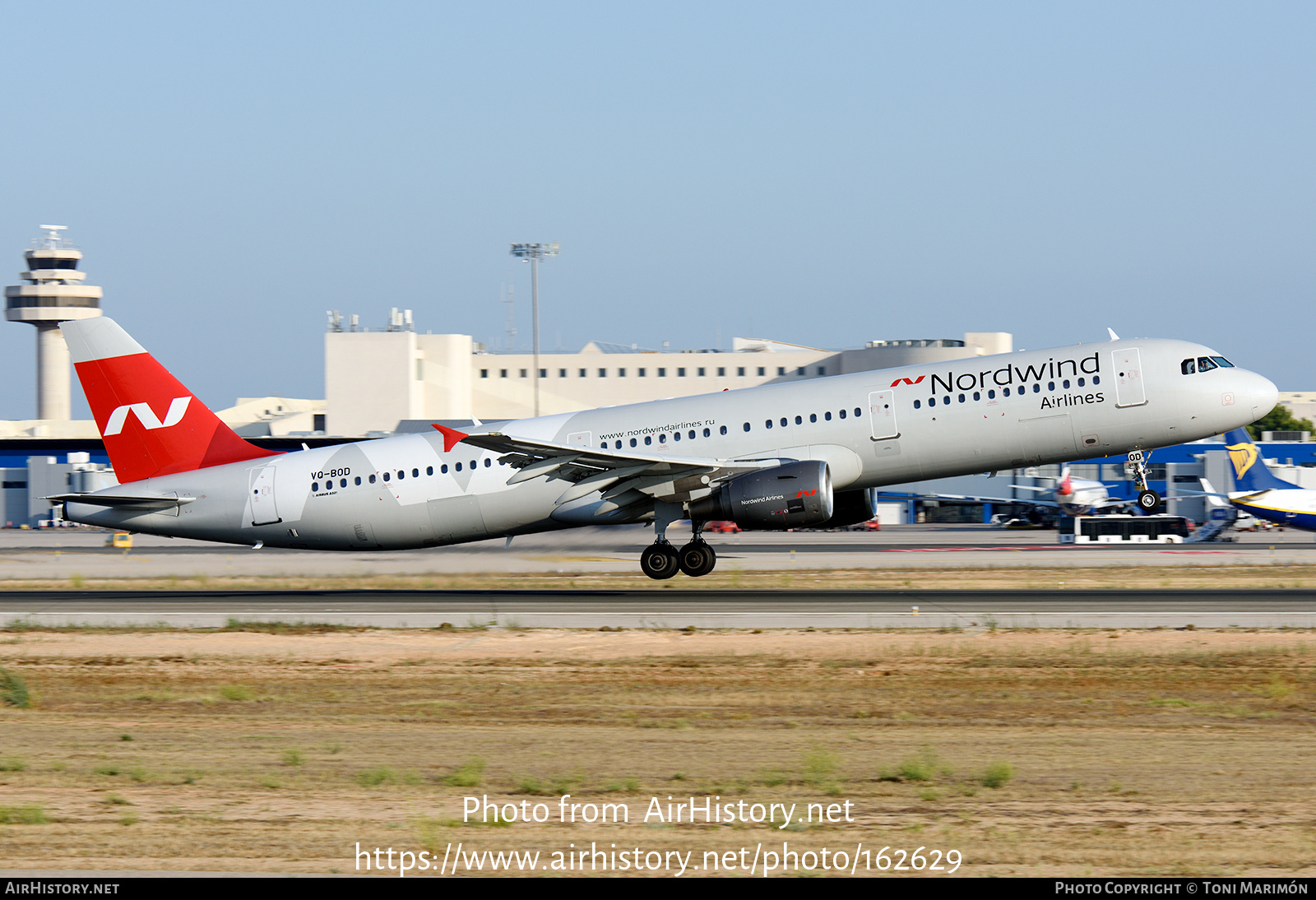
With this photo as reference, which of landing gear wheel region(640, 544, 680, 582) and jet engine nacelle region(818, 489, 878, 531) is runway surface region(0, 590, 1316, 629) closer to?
landing gear wheel region(640, 544, 680, 582)

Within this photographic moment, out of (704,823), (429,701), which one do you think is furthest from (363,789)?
(429,701)

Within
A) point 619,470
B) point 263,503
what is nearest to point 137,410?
point 263,503

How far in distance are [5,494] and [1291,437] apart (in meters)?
116

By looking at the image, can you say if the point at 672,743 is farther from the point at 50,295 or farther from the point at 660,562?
the point at 50,295

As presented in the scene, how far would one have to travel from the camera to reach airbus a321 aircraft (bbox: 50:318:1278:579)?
2770 cm

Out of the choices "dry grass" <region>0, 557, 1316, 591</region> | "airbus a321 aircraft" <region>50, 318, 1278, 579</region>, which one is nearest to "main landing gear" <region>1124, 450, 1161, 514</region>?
"airbus a321 aircraft" <region>50, 318, 1278, 579</region>

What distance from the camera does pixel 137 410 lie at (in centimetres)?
3127

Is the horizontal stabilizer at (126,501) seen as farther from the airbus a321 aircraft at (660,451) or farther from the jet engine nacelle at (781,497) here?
the jet engine nacelle at (781,497)

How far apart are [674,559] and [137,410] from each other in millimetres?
13918

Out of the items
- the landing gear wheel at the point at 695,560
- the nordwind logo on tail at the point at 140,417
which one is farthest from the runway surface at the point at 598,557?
the nordwind logo on tail at the point at 140,417

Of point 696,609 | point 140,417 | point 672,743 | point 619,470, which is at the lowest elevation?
point 672,743

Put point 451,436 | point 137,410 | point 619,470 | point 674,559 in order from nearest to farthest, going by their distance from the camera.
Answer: point 451,436, point 619,470, point 674,559, point 137,410

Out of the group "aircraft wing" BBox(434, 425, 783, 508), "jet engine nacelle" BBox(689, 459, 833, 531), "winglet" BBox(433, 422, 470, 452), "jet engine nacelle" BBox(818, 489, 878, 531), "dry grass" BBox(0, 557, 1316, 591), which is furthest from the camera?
"dry grass" BBox(0, 557, 1316, 591)

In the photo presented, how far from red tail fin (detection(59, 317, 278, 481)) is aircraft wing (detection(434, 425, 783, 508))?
24.4 feet
